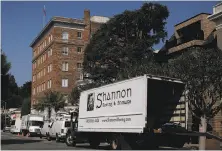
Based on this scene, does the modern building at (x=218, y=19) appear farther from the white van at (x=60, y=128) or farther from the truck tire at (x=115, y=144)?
the truck tire at (x=115, y=144)

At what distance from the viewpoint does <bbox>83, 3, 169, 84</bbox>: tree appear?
1718 inches

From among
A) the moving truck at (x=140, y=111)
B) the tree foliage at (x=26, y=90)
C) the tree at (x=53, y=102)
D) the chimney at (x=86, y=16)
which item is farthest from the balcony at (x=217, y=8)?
the tree foliage at (x=26, y=90)

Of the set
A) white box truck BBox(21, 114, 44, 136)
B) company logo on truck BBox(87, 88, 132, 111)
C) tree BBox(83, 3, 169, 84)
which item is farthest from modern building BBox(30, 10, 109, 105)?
company logo on truck BBox(87, 88, 132, 111)

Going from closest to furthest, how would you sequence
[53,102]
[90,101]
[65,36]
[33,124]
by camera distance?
[90,101], [33,124], [53,102], [65,36]

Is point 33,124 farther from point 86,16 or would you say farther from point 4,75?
point 86,16

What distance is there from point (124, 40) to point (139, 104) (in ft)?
92.9

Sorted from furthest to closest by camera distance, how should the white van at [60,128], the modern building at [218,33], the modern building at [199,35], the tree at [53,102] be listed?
the tree at [53,102] → the modern building at [199,35] → the modern building at [218,33] → the white van at [60,128]

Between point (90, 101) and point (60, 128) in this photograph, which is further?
point (60, 128)

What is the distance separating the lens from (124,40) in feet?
149

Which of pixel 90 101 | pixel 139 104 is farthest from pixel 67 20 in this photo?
pixel 139 104

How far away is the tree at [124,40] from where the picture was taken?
43.6 m

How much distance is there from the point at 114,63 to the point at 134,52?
303cm

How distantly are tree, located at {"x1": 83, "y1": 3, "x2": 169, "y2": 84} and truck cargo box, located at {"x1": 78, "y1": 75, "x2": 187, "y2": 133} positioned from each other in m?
22.2

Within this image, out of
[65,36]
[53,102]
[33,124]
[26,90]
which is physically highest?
[65,36]
